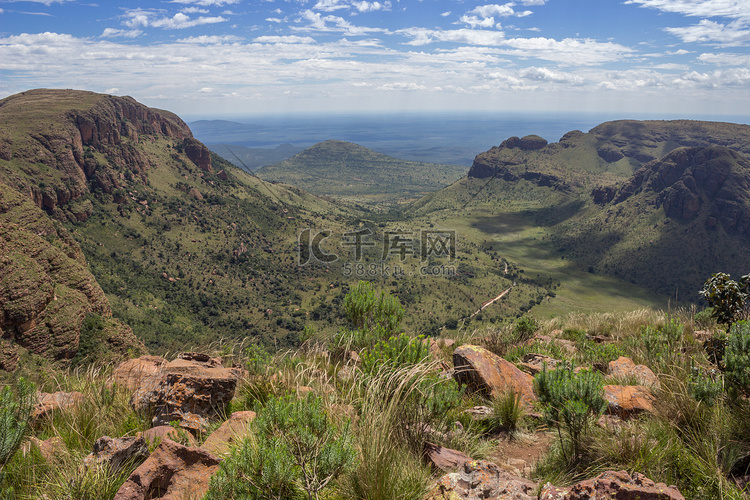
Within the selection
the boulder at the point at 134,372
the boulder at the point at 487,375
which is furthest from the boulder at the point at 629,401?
the boulder at the point at 134,372

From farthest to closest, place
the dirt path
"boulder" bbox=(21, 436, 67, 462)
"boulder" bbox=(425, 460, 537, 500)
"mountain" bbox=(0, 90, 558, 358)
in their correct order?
the dirt path, "mountain" bbox=(0, 90, 558, 358), "boulder" bbox=(21, 436, 67, 462), "boulder" bbox=(425, 460, 537, 500)

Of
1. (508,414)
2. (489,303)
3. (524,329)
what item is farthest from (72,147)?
(508,414)

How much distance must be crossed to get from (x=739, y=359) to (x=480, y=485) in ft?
10.3

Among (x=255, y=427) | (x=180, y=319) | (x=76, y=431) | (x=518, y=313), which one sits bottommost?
(x=518, y=313)

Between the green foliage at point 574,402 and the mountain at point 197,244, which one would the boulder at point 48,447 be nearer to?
the green foliage at point 574,402

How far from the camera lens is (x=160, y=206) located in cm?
7150

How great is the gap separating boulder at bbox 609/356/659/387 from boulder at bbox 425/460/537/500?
11.2 feet

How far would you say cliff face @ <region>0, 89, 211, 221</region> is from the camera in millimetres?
54188

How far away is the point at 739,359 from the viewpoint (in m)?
3.70

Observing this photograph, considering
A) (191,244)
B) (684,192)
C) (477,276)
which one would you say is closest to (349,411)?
(191,244)

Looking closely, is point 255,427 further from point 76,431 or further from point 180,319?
point 180,319

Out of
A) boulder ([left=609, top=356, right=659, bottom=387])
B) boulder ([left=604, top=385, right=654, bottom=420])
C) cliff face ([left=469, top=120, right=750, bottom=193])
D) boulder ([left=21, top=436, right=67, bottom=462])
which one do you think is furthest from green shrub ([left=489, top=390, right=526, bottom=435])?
cliff face ([left=469, top=120, right=750, bottom=193])

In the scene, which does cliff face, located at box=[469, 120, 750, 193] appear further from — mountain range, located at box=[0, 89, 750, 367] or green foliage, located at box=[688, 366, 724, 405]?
green foliage, located at box=[688, 366, 724, 405]

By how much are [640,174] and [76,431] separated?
157 m
